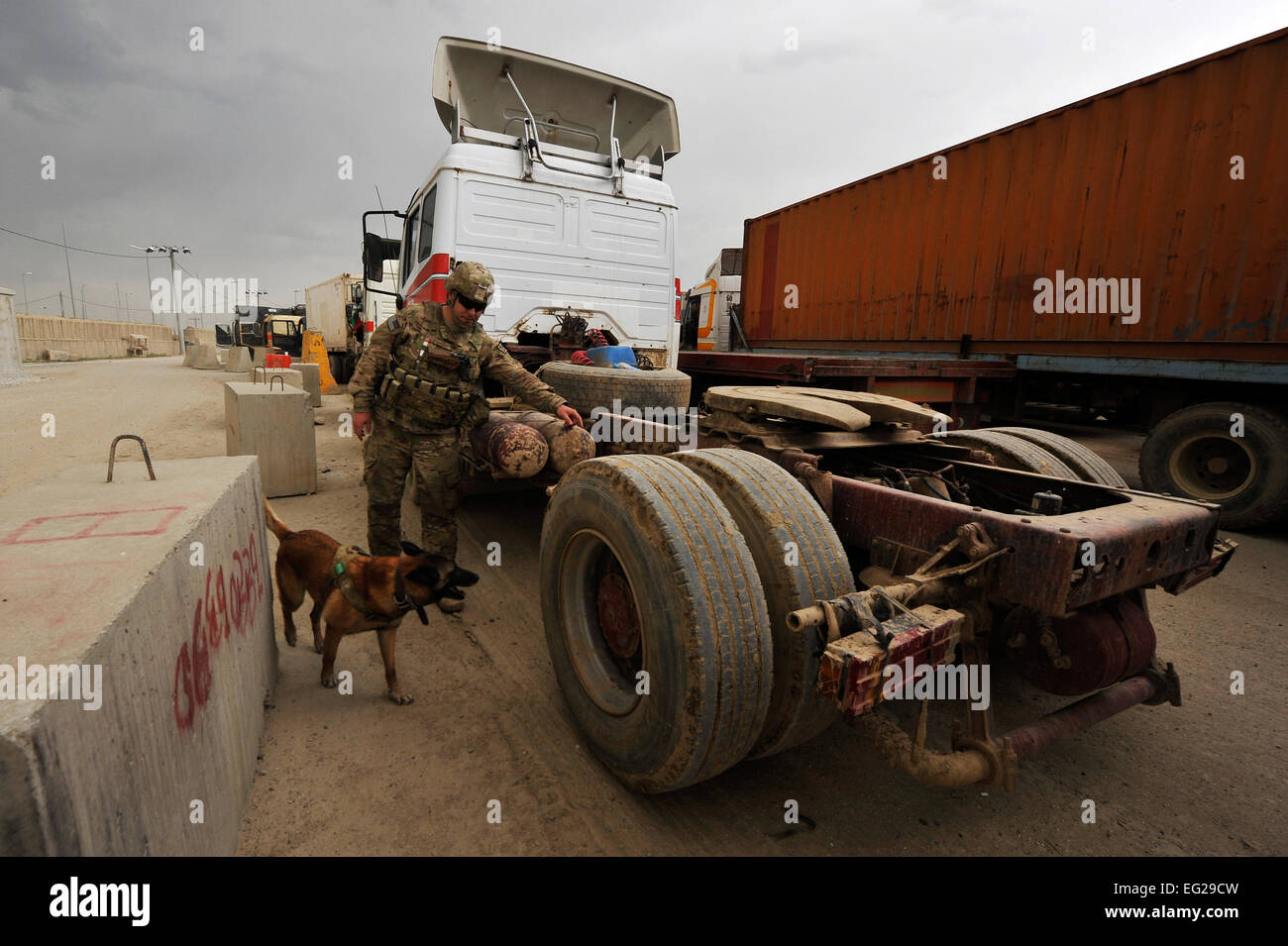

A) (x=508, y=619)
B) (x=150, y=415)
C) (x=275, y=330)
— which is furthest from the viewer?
(x=275, y=330)

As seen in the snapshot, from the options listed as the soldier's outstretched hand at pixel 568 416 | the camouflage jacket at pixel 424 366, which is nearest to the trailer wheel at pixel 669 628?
the soldier's outstretched hand at pixel 568 416

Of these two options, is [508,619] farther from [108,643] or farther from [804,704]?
[108,643]

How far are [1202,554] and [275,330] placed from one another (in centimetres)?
3095

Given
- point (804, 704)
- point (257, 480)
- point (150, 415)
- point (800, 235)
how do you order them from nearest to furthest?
point (804, 704), point (257, 480), point (800, 235), point (150, 415)

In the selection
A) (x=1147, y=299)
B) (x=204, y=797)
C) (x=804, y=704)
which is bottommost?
(x=204, y=797)

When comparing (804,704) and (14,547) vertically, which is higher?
(14,547)

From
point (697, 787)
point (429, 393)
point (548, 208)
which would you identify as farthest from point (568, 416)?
point (548, 208)

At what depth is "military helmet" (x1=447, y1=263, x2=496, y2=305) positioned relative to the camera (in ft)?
10.4

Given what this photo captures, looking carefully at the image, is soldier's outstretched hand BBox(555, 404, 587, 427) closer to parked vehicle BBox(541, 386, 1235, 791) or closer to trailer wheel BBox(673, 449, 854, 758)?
parked vehicle BBox(541, 386, 1235, 791)

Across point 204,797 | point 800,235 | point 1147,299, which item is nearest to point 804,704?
point 204,797

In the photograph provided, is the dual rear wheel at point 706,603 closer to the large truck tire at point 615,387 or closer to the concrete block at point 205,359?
the large truck tire at point 615,387

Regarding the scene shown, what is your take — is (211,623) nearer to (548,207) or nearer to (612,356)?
(612,356)

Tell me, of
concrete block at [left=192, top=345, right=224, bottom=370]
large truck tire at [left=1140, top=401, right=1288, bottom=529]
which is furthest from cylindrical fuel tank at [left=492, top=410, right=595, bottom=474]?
concrete block at [left=192, top=345, right=224, bottom=370]

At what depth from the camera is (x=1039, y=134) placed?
22.1 feet
